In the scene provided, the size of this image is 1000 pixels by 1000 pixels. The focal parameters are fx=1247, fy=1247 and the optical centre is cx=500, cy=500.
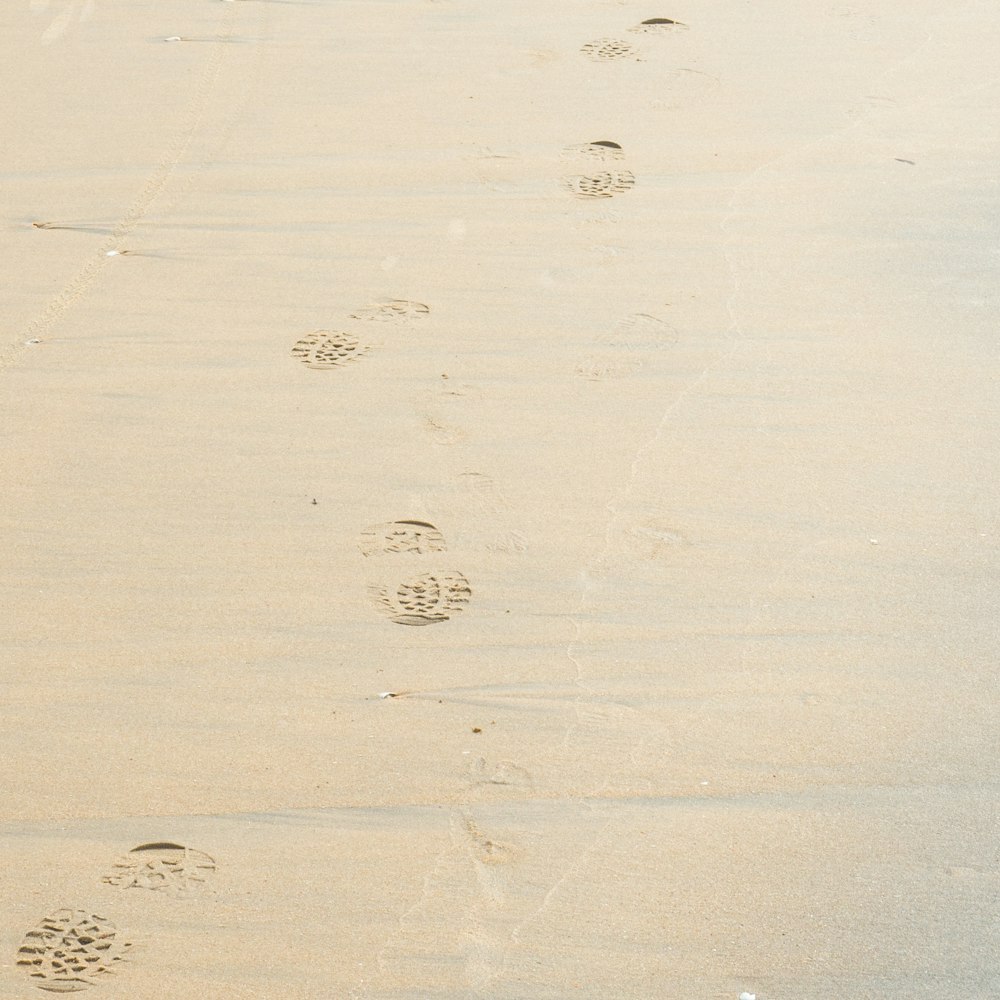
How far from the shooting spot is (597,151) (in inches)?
208

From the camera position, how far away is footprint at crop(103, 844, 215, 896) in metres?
2.46

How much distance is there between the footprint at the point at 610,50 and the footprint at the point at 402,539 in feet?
11.1

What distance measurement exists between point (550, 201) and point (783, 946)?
3268mm

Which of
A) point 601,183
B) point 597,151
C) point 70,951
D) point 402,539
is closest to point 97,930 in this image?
point 70,951

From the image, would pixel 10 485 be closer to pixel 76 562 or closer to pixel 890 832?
pixel 76 562

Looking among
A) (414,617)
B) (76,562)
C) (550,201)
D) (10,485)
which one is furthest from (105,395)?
(550,201)

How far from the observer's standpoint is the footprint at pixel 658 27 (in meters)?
6.21

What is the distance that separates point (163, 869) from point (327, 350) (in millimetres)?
2037

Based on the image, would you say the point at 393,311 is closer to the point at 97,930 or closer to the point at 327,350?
the point at 327,350

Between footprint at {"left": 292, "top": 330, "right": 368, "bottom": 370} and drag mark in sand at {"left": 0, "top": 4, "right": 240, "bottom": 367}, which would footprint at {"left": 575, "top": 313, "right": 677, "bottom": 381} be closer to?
footprint at {"left": 292, "top": 330, "right": 368, "bottom": 370}

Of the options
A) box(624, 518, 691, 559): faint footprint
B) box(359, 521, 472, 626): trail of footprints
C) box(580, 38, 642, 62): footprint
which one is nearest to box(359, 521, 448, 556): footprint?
box(359, 521, 472, 626): trail of footprints

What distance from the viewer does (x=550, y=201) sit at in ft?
16.1

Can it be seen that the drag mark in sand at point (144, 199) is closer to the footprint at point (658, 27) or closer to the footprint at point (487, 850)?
the footprint at point (658, 27)

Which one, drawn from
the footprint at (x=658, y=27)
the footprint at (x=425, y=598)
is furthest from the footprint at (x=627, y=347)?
the footprint at (x=658, y=27)
